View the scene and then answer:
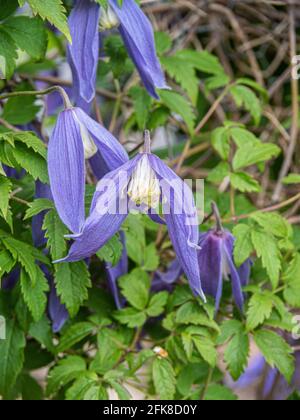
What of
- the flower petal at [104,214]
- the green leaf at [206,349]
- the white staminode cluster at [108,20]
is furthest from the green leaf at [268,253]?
the white staminode cluster at [108,20]

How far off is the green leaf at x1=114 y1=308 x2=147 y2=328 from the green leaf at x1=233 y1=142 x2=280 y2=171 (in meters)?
0.27

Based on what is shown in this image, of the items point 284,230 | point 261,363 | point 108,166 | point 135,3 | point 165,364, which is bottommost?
point 261,363

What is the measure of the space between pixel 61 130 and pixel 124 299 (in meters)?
0.34

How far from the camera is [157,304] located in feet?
3.58

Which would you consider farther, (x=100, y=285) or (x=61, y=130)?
(x=100, y=285)

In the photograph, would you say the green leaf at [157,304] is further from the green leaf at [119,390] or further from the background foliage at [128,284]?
the green leaf at [119,390]

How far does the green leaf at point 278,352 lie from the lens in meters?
1.04

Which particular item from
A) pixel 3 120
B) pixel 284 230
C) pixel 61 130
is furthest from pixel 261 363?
pixel 61 130

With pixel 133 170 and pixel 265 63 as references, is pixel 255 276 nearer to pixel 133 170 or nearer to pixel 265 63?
pixel 133 170

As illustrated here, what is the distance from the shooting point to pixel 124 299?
3.73ft

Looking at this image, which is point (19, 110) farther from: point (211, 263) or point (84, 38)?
point (211, 263)

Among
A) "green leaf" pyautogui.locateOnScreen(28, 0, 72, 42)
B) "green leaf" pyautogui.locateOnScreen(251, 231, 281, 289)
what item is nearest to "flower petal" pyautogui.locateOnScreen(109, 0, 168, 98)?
"green leaf" pyautogui.locateOnScreen(28, 0, 72, 42)

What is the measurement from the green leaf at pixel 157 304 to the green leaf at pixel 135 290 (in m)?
0.01

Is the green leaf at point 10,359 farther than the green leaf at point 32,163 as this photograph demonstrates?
Yes
